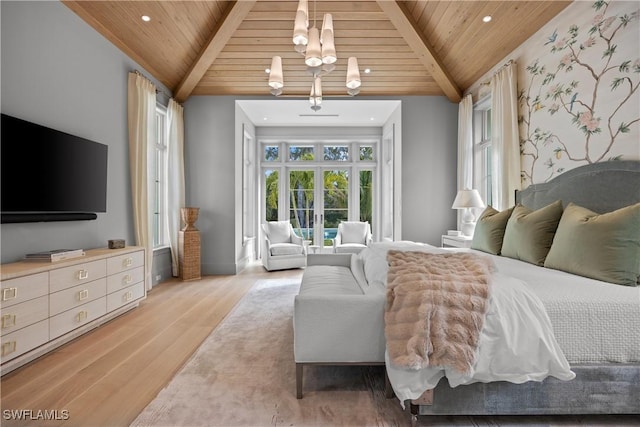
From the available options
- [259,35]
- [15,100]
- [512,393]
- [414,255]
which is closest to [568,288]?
[512,393]

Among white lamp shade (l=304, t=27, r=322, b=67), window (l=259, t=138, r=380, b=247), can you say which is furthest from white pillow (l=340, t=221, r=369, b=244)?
white lamp shade (l=304, t=27, r=322, b=67)

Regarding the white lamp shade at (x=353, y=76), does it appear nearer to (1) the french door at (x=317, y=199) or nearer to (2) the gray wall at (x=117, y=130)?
(2) the gray wall at (x=117, y=130)

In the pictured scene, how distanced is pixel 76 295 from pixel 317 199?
198 inches

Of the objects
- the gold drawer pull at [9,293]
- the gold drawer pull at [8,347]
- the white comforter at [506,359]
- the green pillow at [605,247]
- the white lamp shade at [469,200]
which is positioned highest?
the white lamp shade at [469,200]

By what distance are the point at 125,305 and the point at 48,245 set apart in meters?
0.88

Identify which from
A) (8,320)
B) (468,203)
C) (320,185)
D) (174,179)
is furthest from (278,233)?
(8,320)

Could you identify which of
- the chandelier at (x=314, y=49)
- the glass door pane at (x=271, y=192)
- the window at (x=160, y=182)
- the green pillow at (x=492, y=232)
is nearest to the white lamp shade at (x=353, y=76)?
the chandelier at (x=314, y=49)

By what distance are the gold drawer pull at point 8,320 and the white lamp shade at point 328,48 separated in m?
2.90

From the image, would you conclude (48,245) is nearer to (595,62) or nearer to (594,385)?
(594,385)

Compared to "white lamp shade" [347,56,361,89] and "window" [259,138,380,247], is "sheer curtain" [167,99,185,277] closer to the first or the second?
"window" [259,138,380,247]

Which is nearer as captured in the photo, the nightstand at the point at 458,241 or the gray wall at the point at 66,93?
the gray wall at the point at 66,93

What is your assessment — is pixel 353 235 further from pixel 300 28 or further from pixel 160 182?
pixel 300 28

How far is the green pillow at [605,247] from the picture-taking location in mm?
1814

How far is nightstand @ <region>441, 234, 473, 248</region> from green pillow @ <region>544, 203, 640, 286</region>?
5.82 ft
